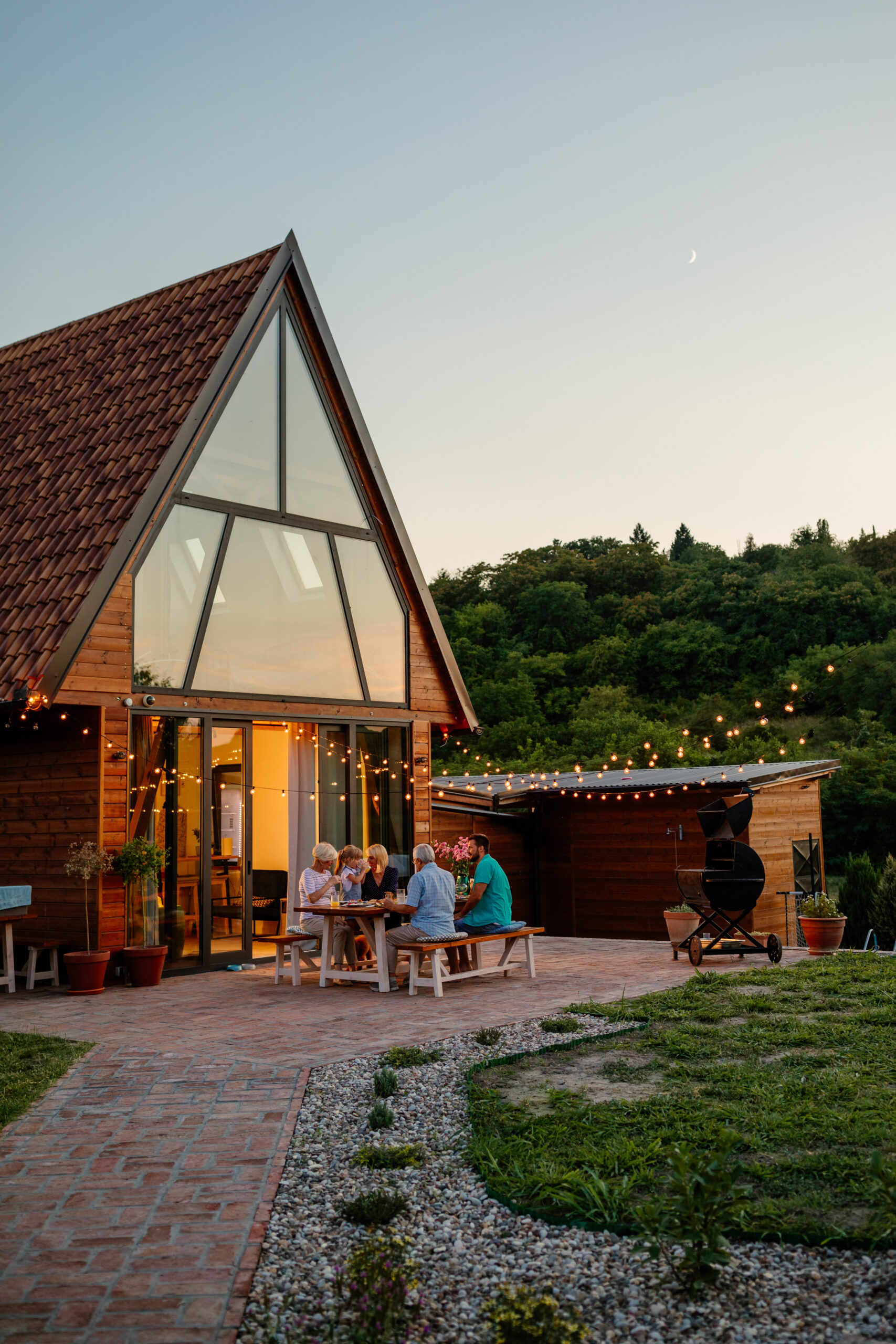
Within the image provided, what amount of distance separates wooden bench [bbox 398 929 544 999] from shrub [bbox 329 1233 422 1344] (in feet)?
17.1

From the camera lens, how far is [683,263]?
15703mm

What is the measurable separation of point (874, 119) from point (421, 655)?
804 centimetres

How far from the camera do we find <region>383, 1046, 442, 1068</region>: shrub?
6.07 m

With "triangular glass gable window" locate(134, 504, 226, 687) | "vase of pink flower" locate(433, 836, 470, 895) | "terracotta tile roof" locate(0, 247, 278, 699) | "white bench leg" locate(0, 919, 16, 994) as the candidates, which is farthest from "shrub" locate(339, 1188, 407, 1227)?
"vase of pink flower" locate(433, 836, 470, 895)

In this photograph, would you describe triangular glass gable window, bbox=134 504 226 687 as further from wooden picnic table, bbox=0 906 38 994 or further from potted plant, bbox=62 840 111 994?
wooden picnic table, bbox=0 906 38 994

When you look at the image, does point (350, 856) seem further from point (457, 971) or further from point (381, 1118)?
point (381, 1118)

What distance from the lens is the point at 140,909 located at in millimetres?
9789

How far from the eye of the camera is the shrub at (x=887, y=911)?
13.9 m

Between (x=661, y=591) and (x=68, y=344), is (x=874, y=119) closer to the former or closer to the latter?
(x=68, y=344)

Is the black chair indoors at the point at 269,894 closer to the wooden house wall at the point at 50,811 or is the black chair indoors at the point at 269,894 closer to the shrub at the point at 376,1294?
the wooden house wall at the point at 50,811

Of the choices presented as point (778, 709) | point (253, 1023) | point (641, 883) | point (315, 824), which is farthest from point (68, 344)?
point (778, 709)

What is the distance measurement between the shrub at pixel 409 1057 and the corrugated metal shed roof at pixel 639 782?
905 cm

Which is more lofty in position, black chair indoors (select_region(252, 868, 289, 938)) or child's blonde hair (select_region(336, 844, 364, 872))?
child's blonde hair (select_region(336, 844, 364, 872))

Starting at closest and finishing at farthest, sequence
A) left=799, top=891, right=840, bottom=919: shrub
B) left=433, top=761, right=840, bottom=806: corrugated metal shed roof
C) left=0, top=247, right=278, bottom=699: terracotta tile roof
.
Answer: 1. left=0, top=247, right=278, bottom=699: terracotta tile roof
2. left=799, top=891, right=840, bottom=919: shrub
3. left=433, top=761, right=840, bottom=806: corrugated metal shed roof
